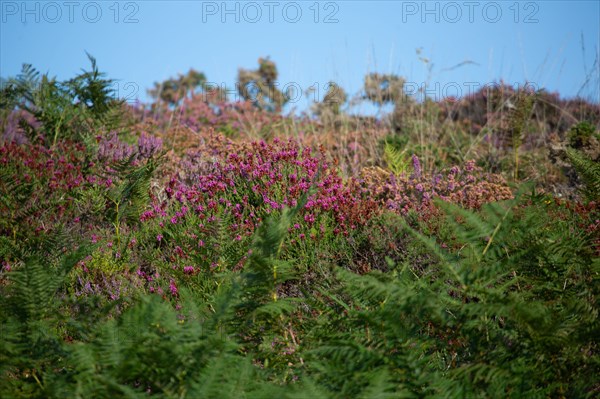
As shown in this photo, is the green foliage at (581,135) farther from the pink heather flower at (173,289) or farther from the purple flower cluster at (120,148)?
the pink heather flower at (173,289)

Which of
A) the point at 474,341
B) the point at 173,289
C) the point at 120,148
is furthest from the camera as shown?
the point at 120,148

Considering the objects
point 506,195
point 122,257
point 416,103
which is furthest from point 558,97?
point 122,257

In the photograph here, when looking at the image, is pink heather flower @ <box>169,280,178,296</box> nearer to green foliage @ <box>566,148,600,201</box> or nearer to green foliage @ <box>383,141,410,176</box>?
green foliage @ <box>566,148,600,201</box>

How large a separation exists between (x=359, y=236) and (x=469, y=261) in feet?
7.48

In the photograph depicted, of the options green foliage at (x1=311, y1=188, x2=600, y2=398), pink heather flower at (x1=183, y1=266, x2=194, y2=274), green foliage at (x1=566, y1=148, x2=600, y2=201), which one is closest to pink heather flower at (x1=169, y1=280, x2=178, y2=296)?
pink heather flower at (x1=183, y1=266, x2=194, y2=274)

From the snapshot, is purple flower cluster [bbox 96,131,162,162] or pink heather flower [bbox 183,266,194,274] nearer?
pink heather flower [bbox 183,266,194,274]

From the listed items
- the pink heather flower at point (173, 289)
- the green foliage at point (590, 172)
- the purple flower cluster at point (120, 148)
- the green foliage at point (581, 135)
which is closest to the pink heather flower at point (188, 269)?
the pink heather flower at point (173, 289)

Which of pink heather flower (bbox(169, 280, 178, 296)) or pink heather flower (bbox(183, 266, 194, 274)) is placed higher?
pink heather flower (bbox(183, 266, 194, 274))

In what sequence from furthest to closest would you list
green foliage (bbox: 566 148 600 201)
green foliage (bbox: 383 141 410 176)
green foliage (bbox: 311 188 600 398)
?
green foliage (bbox: 383 141 410 176) < green foliage (bbox: 566 148 600 201) < green foliage (bbox: 311 188 600 398)

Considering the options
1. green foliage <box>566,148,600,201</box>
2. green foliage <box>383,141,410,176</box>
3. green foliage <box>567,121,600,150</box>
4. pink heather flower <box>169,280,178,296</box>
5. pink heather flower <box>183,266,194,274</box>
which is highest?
green foliage <box>566,148,600,201</box>

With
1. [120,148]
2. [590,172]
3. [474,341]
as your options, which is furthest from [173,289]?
[120,148]

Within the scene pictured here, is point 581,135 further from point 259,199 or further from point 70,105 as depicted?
point 70,105

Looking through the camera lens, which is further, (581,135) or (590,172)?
(581,135)

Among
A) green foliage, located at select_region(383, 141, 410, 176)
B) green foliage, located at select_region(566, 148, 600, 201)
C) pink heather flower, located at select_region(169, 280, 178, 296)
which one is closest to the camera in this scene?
green foliage, located at select_region(566, 148, 600, 201)
